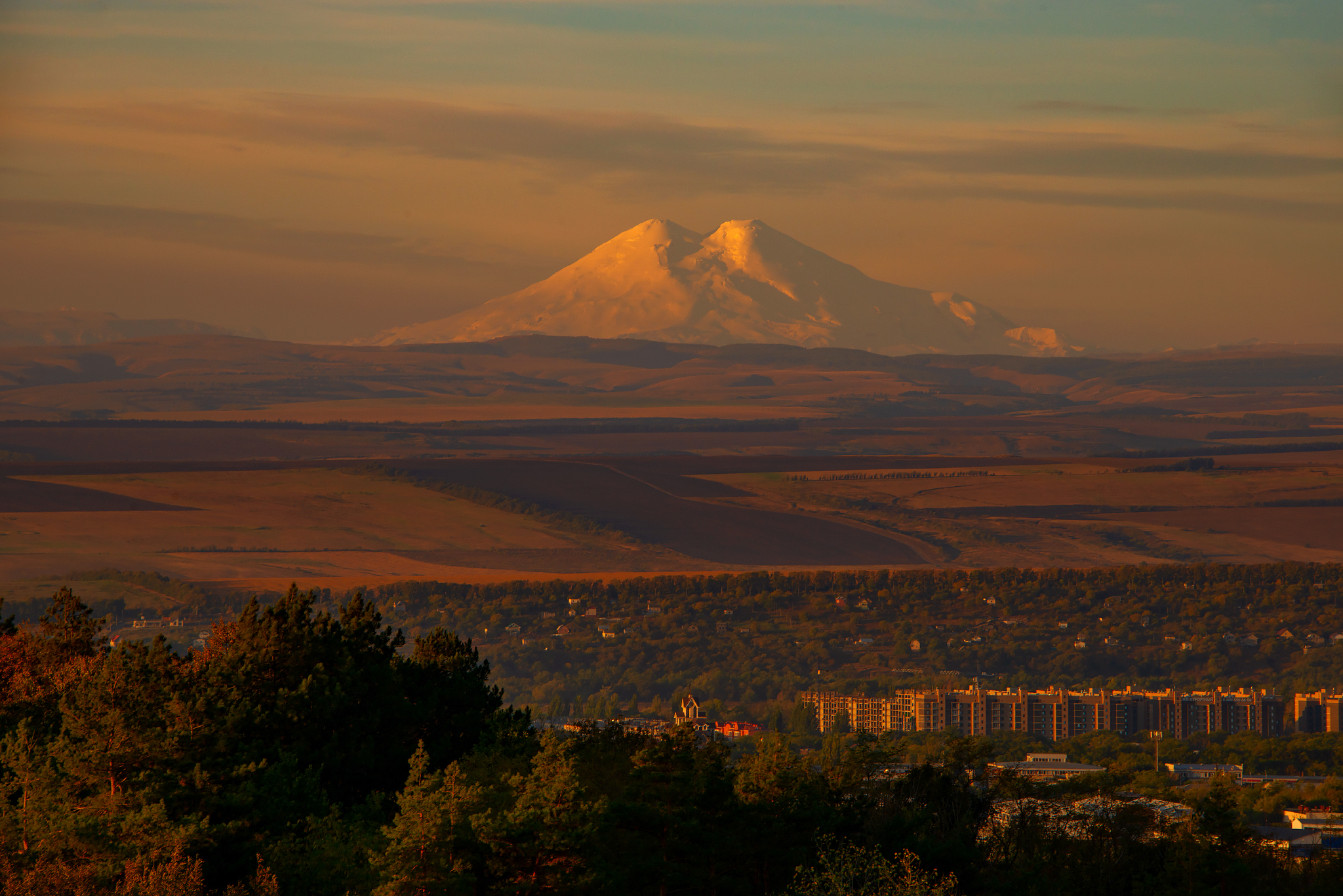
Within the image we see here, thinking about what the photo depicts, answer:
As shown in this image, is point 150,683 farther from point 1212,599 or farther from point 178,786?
point 1212,599

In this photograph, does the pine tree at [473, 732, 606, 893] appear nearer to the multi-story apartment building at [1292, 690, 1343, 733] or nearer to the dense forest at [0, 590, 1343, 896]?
the dense forest at [0, 590, 1343, 896]

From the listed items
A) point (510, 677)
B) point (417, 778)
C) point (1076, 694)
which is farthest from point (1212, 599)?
point (417, 778)

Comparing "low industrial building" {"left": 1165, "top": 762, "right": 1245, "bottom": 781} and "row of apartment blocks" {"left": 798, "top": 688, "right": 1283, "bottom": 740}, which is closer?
"low industrial building" {"left": 1165, "top": 762, "right": 1245, "bottom": 781}

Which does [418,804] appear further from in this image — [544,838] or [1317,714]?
→ [1317,714]

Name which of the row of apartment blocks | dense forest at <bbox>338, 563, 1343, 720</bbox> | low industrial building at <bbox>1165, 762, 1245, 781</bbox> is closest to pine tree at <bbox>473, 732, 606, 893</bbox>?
low industrial building at <bbox>1165, 762, 1245, 781</bbox>

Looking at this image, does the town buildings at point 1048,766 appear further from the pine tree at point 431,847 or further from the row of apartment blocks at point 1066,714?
the pine tree at point 431,847
